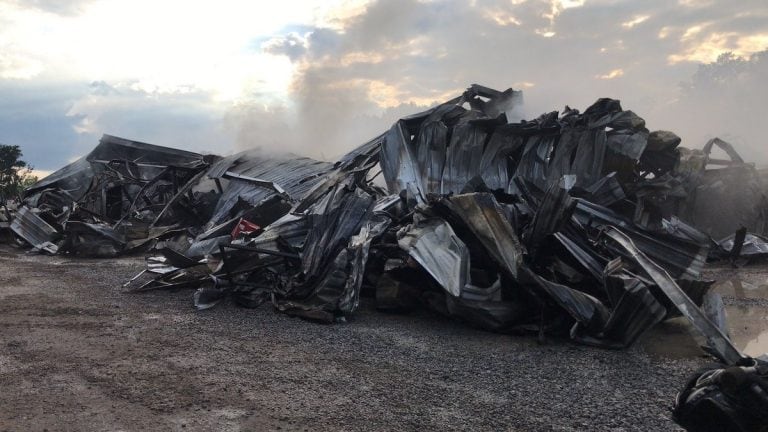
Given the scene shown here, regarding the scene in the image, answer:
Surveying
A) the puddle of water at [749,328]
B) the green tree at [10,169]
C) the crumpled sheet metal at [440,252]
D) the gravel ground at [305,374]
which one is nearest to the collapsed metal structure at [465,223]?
the crumpled sheet metal at [440,252]

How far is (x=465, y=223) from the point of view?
7430 millimetres

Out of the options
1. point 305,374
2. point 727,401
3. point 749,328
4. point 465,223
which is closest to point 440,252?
point 465,223

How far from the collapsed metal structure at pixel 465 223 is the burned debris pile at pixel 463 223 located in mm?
30

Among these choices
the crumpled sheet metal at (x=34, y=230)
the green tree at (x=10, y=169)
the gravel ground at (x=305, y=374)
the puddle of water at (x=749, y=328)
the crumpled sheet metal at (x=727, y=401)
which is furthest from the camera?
the green tree at (x=10, y=169)

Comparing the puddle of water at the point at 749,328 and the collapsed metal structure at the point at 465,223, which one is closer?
the puddle of water at the point at 749,328

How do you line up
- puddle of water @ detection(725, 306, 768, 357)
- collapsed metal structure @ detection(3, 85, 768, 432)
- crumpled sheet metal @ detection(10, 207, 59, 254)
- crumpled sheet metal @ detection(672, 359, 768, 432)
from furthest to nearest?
crumpled sheet metal @ detection(10, 207, 59, 254) < collapsed metal structure @ detection(3, 85, 768, 432) < puddle of water @ detection(725, 306, 768, 357) < crumpled sheet metal @ detection(672, 359, 768, 432)

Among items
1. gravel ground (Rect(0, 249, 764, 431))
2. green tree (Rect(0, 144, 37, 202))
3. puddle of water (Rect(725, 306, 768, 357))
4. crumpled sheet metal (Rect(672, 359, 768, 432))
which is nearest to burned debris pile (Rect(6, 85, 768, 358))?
gravel ground (Rect(0, 249, 764, 431))

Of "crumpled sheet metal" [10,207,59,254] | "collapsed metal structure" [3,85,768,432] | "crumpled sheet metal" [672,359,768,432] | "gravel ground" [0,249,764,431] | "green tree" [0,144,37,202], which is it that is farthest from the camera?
"green tree" [0,144,37,202]

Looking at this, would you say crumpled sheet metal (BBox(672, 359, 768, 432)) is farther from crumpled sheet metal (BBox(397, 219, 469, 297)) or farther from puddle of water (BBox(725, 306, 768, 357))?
puddle of water (BBox(725, 306, 768, 357))

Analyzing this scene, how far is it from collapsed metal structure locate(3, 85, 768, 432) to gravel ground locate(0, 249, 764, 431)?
488mm

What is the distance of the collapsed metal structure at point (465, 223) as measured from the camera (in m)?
6.75

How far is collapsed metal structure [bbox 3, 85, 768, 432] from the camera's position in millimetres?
6750

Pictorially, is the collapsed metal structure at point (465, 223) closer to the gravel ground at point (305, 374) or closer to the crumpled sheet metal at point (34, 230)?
the crumpled sheet metal at point (34, 230)

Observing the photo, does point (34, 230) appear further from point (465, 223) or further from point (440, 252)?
point (465, 223)
